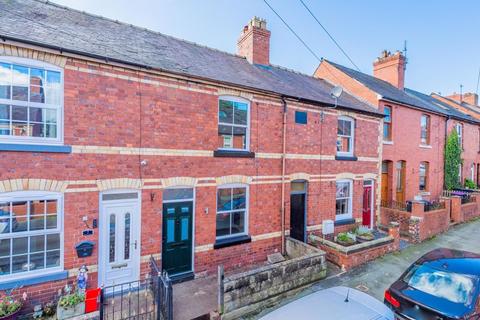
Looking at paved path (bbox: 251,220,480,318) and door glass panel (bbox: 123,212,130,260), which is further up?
door glass panel (bbox: 123,212,130,260)

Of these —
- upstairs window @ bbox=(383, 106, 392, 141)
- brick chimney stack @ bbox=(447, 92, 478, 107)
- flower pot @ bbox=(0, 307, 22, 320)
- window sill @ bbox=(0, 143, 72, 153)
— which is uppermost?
brick chimney stack @ bbox=(447, 92, 478, 107)

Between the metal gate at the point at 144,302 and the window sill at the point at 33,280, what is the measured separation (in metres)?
1.03

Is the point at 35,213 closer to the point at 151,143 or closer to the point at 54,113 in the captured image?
the point at 54,113

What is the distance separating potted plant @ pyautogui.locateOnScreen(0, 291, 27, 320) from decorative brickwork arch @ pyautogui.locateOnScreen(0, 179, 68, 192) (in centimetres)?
224

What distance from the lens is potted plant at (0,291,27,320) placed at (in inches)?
206

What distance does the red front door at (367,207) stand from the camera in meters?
12.8

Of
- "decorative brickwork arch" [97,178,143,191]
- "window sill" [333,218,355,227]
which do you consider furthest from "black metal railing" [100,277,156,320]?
"window sill" [333,218,355,227]

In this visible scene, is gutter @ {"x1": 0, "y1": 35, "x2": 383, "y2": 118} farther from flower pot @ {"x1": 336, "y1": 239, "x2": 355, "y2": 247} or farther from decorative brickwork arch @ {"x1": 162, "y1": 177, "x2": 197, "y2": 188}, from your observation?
flower pot @ {"x1": 336, "y1": 239, "x2": 355, "y2": 247}

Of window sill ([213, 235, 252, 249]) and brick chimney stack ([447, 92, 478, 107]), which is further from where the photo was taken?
brick chimney stack ([447, 92, 478, 107])

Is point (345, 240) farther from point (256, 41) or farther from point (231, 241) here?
point (256, 41)

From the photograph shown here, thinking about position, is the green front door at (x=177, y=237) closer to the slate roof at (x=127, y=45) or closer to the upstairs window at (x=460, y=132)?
the slate roof at (x=127, y=45)

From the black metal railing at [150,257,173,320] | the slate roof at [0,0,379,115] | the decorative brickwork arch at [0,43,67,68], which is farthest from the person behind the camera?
the slate roof at [0,0,379,115]

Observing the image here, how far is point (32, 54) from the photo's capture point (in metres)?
5.80

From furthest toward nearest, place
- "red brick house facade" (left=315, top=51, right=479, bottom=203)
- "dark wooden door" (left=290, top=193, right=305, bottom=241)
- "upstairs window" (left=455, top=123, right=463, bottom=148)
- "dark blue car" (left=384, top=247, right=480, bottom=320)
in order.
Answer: "upstairs window" (left=455, top=123, right=463, bottom=148), "red brick house facade" (left=315, top=51, right=479, bottom=203), "dark wooden door" (left=290, top=193, right=305, bottom=241), "dark blue car" (left=384, top=247, right=480, bottom=320)
